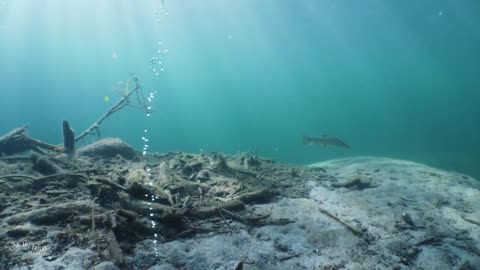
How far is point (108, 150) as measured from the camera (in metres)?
9.57

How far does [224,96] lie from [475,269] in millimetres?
174341

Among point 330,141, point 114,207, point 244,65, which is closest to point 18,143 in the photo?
point 114,207

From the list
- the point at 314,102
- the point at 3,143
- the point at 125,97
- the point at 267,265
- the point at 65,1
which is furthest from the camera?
the point at 314,102

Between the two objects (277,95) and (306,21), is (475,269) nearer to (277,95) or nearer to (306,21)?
(306,21)

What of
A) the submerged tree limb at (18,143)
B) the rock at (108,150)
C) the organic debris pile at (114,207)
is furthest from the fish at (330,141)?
the submerged tree limb at (18,143)

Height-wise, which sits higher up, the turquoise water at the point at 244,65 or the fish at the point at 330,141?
the turquoise water at the point at 244,65

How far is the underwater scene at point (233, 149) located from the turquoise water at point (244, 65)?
0.80m

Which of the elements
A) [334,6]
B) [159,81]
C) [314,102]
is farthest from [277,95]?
[334,6]

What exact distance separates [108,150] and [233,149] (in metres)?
69.6

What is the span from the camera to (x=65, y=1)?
84.0 m

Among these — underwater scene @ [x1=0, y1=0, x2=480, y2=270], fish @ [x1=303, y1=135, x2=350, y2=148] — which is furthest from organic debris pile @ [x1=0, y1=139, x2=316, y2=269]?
fish @ [x1=303, y1=135, x2=350, y2=148]

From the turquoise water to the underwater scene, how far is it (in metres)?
0.80

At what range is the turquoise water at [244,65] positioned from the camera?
179 ft

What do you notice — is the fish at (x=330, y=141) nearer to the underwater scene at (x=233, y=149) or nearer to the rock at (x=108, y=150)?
the underwater scene at (x=233, y=149)
